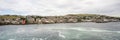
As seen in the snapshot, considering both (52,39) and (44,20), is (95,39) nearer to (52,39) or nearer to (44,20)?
(52,39)

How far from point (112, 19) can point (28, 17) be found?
98.4m

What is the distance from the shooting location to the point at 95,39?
80.0ft

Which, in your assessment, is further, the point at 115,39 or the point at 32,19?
the point at 32,19

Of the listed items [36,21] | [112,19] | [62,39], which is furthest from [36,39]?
[112,19]

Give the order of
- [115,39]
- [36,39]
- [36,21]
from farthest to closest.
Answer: [36,21], [36,39], [115,39]

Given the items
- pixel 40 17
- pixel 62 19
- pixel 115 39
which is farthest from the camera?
pixel 62 19

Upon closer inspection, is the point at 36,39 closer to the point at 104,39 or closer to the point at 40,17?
the point at 104,39

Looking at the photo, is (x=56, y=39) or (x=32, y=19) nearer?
(x=56, y=39)

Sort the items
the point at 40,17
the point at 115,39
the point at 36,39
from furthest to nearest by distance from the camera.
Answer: the point at 40,17 → the point at 36,39 → the point at 115,39

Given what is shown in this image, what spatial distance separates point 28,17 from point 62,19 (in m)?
40.9

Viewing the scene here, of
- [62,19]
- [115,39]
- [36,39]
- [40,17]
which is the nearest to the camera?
[115,39]

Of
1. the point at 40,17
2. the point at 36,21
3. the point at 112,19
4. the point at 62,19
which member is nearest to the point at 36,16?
the point at 40,17

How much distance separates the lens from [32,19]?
145750 mm

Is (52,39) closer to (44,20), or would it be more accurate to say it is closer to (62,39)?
(62,39)
